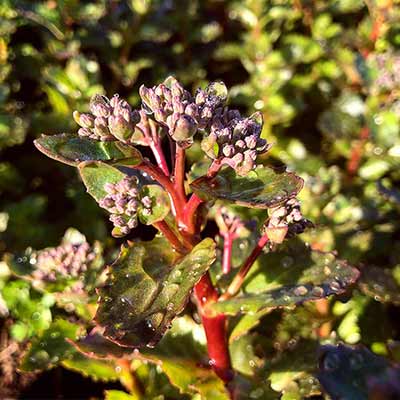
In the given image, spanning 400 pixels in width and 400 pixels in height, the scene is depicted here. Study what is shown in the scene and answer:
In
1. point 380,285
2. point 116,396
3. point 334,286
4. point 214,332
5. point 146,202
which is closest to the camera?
point 146,202

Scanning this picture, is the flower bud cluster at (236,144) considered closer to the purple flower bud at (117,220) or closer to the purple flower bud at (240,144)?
the purple flower bud at (240,144)

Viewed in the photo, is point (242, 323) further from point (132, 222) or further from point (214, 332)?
point (132, 222)

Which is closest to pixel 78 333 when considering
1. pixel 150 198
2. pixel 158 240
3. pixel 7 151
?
pixel 158 240

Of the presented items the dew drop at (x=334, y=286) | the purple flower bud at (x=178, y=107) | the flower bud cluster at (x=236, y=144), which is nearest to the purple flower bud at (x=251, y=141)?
the flower bud cluster at (x=236, y=144)

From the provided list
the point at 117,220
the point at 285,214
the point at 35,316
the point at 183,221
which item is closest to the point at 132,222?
the point at 117,220

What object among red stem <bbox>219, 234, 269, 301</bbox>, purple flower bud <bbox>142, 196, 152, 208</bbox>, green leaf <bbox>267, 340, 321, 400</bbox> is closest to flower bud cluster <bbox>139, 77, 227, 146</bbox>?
purple flower bud <bbox>142, 196, 152, 208</bbox>

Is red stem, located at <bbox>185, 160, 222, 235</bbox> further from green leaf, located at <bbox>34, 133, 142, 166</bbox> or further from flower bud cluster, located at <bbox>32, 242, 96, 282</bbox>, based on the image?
flower bud cluster, located at <bbox>32, 242, 96, 282</bbox>

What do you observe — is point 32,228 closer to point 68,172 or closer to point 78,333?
point 68,172
